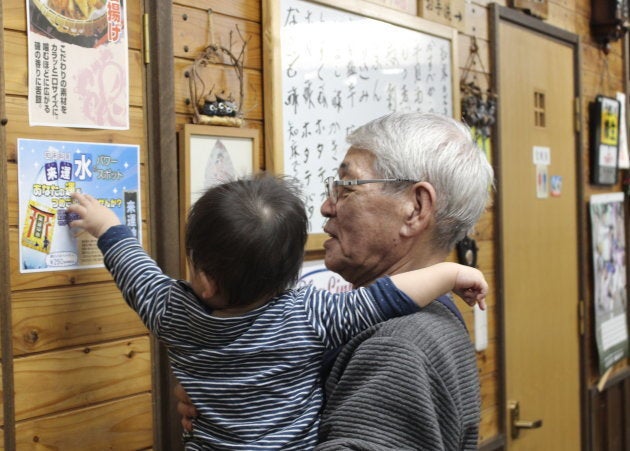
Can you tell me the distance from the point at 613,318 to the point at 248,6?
2.85 m

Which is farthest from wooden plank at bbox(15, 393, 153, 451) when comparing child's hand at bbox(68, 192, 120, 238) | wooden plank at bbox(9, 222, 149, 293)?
child's hand at bbox(68, 192, 120, 238)

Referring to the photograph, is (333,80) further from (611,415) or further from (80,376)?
(611,415)

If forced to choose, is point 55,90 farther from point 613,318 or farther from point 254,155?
point 613,318

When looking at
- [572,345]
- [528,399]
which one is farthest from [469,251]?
[572,345]

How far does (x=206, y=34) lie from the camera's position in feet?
6.25

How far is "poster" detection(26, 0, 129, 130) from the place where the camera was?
156 cm

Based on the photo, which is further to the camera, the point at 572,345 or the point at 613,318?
the point at 613,318

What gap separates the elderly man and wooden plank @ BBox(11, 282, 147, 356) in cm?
35

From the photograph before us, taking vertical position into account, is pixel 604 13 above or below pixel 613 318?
above

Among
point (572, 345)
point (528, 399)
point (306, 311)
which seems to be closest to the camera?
point (306, 311)

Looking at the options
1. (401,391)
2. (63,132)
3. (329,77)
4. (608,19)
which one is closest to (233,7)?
(329,77)

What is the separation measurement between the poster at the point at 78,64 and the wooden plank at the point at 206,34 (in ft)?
0.51

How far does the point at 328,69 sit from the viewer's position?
87.7 inches

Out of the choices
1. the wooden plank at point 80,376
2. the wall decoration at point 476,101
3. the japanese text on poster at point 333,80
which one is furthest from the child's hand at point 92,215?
the wall decoration at point 476,101
